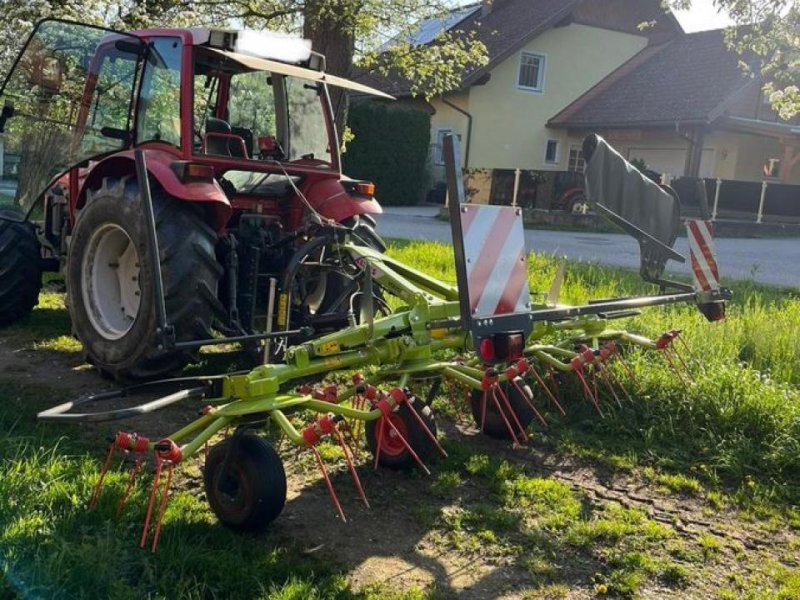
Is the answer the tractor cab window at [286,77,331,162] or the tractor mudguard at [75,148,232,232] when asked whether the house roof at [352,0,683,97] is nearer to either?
the tractor cab window at [286,77,331,162]

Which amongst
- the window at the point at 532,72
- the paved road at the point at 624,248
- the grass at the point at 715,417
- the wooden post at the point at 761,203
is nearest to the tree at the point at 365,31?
the paved road at the point at 624,248

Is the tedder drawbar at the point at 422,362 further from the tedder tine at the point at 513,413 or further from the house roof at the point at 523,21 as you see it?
the house roof at the point at 523,21

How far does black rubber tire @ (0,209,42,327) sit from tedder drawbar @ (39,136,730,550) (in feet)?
7.34

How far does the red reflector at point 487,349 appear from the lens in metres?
3.34

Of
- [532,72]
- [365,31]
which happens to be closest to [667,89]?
[532,72]

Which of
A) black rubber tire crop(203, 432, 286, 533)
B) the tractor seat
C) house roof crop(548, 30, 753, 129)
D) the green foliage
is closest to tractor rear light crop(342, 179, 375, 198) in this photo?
the tractor seat

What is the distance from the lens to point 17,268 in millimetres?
5801

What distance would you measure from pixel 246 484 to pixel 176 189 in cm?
197

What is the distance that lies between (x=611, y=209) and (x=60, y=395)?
3.18 m

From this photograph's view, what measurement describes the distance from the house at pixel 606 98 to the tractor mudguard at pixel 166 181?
18020 mm

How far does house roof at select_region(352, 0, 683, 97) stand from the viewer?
80.2 ft

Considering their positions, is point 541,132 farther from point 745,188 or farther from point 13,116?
point 13,116

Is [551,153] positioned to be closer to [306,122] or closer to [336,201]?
[306,122]

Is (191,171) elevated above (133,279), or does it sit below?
above
